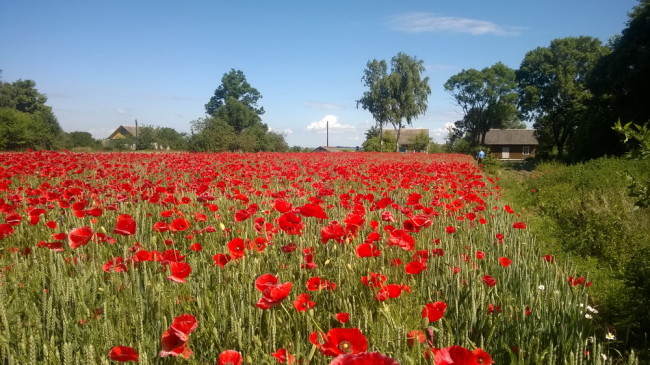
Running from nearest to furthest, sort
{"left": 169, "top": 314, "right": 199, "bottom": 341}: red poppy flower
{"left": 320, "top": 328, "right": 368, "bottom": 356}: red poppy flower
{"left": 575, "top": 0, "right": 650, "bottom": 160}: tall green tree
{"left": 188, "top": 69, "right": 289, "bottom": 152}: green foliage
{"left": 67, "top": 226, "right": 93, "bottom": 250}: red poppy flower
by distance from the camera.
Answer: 1. {"left": 320, "top": 328, "right": 368, "bottom": 356}: red poppy flower
2. {"left": 169, "top": 314, "right": 199, "bottom": 341}: red poppy flower
3. {"left": 67, "top": 226, "right": 93, "bottom": 250}: red poppy flower
4. {"left": 575, "top": 0, "right": 650, "bottom": 160}: tall green tree
5. {"left": 188, "top": 69, "right": 289, "bottom": 152}: green foliage

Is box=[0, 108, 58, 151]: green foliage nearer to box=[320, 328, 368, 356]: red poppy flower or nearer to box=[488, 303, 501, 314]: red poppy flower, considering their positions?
box=[488, 303, 501, 314]: red poppy flower

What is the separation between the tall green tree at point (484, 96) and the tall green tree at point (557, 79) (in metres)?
18.4

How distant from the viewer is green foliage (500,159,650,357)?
3170 mm

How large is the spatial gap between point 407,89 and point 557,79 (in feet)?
59.5

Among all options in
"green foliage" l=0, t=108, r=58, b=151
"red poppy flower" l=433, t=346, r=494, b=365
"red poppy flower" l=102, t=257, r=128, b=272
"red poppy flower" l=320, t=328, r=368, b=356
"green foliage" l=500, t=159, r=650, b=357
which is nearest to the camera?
"red poppy flower" l=433, t=346, r=494, b=365

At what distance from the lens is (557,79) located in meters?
42.8

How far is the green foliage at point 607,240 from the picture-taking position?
3170 millimetres

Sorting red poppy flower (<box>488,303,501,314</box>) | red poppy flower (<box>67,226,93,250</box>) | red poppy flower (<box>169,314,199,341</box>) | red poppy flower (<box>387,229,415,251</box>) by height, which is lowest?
red poppy flower (<box>488,303,501,314</box>)

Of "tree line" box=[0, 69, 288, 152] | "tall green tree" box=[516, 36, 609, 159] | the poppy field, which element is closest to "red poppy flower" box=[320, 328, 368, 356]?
the poppy field

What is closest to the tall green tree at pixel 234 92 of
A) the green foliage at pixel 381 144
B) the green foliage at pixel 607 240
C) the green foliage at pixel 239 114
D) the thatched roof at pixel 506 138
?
the green foliage at pixel 239 114

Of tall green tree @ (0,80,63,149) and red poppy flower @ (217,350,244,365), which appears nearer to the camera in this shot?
red poppy flower @ (217,350,244,365)

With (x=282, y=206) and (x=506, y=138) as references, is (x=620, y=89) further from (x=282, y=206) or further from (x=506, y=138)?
(x=506, y=138)

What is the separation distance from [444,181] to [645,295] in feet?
15.9

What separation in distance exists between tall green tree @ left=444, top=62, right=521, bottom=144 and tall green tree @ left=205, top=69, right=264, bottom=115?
1213 inches
